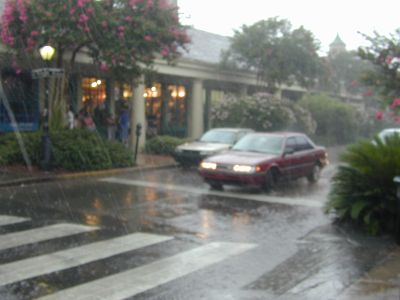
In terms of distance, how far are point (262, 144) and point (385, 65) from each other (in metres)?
5.72

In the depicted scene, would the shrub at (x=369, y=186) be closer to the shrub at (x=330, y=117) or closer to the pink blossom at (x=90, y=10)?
the pink blossom at (x=90, y=10)

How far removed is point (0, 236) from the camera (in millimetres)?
9039

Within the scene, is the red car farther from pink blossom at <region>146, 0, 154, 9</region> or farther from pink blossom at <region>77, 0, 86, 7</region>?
pink blossom at <region>77, 0, 86, 7</region>

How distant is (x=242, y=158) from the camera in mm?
14633

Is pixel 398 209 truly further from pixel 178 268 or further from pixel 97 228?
pixel 97 228

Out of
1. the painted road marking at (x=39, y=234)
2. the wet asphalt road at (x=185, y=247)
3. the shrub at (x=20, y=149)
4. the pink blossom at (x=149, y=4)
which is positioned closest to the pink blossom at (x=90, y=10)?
the pink blossom at (x=149, y=4)

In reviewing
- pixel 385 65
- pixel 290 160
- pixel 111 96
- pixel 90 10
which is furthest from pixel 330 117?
pixel 385 65

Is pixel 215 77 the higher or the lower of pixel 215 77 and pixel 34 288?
the higher

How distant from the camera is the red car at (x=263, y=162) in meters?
14.2

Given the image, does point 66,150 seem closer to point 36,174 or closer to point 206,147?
point 36,174

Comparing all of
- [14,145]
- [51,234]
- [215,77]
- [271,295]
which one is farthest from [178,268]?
[215,77]

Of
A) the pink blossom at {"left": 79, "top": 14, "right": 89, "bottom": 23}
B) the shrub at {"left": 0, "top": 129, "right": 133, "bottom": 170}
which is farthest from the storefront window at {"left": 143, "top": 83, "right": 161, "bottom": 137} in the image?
the pink blossom at {"left": 79, "top": 14, "right": 89, "bottom": 23}

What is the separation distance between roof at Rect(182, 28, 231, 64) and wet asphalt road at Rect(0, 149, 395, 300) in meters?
14.9

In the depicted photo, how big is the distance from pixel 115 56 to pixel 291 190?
6.37m
